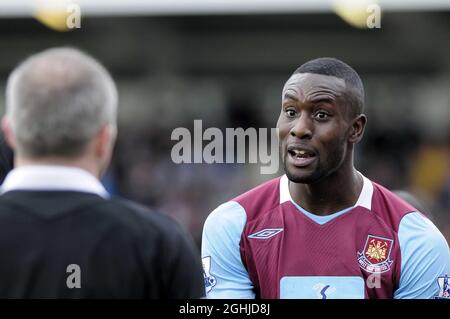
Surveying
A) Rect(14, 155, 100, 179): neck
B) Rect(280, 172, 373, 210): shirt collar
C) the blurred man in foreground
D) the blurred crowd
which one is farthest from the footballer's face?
the blurred crowd

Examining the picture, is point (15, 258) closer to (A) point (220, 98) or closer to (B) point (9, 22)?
(A) point (220, 98)

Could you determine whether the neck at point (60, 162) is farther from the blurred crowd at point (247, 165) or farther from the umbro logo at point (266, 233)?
the blurred crowd at point (247, 165)

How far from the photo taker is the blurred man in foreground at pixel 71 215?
283cm

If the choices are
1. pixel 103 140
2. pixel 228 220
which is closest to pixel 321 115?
pixel 228 220

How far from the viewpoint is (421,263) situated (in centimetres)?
425

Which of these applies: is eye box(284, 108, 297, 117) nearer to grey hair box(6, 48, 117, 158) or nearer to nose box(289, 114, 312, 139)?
nose box(289, 114, 312, 139)

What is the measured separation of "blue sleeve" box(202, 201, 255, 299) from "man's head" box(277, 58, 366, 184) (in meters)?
0.38

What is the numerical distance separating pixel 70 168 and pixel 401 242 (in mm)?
2000

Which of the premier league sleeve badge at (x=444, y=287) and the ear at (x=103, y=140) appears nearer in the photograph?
the ear at (x=103, y=140)

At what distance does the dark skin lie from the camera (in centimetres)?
429

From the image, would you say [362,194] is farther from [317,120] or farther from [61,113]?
[61,113]

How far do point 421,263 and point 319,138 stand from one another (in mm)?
749

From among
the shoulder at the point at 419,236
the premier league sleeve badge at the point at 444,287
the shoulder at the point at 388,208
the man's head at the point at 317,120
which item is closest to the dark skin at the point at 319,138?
the man's head at the point at 317,120
